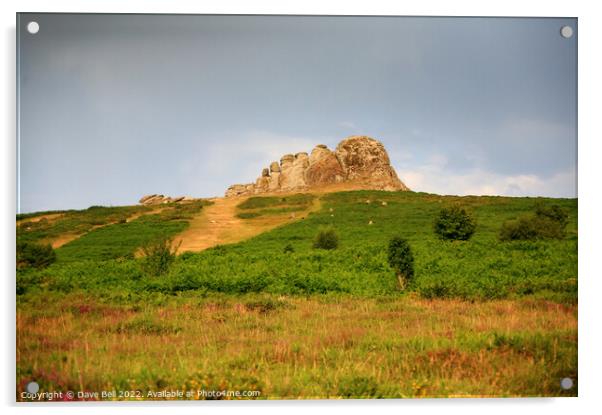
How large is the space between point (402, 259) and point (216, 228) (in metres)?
4.07

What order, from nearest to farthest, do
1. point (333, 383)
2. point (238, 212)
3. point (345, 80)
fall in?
point (333, 383) → point (345, 80) → point (238, 212)

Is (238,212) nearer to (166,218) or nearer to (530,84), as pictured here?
(166,218)

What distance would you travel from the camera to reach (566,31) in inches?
239

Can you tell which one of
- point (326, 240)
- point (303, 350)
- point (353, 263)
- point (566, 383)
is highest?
point (326, 240)

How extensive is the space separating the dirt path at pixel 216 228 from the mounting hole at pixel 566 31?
20.7 feet

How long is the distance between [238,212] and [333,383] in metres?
6.05

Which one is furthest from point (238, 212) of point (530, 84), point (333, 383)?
point (530, 84)

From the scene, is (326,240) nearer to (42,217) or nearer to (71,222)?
(71,222)

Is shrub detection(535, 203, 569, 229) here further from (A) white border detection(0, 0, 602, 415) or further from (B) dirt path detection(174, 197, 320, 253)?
(B) dirt path detection(174, 197, 320, 253)

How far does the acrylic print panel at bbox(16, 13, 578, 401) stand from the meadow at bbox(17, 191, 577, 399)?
0.03m

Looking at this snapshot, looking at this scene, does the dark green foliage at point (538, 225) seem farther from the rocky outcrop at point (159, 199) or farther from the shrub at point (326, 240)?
the rocky outcrop at point (159, 199)
